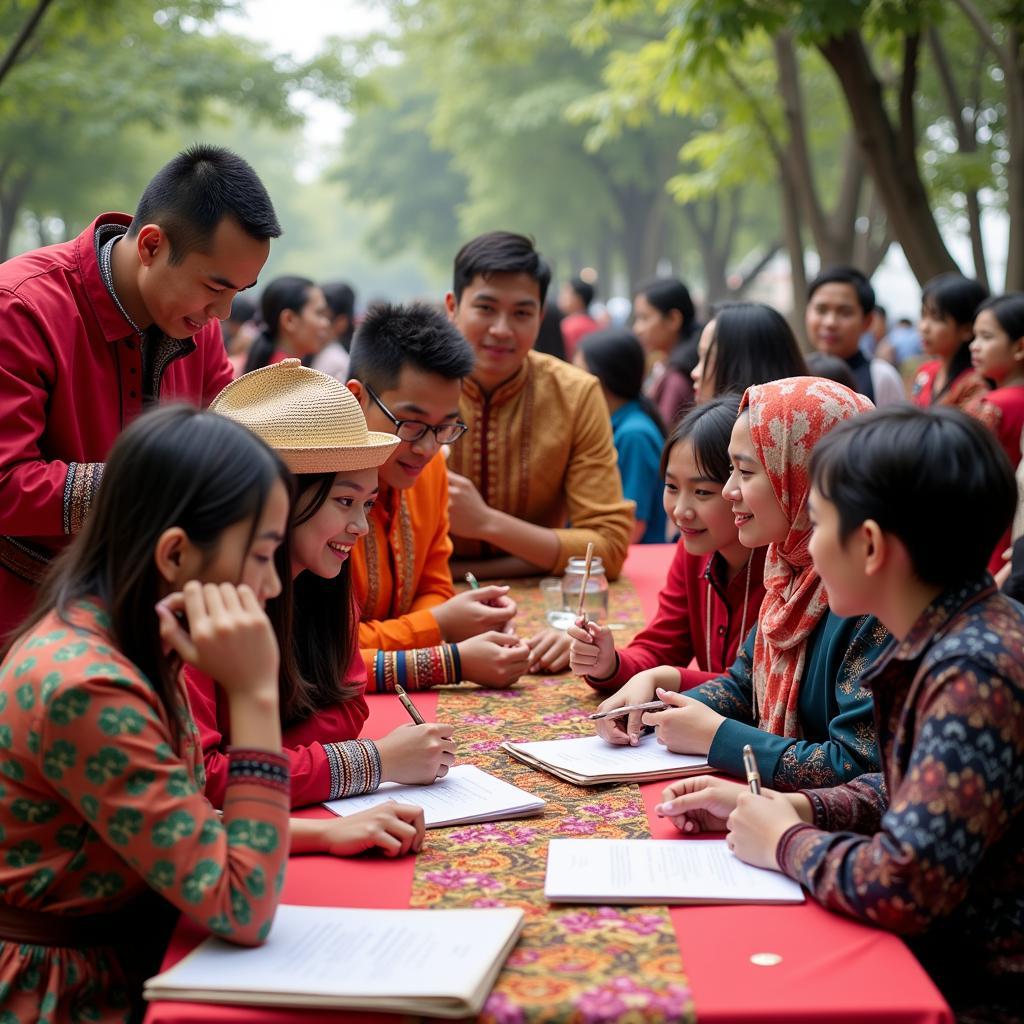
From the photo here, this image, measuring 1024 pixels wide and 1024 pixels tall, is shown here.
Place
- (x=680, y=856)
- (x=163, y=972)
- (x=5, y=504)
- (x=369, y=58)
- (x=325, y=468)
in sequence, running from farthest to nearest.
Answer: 1. (x=369, y=58)
2. (x=5, y=504)
3. (x=325, y=468)
4. (x=680, y=856)
5. (x=163, y=972)

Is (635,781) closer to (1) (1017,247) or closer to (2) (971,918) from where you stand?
(2) (971,918)

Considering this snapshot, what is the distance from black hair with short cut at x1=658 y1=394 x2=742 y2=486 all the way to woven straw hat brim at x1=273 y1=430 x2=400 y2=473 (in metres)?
0.73

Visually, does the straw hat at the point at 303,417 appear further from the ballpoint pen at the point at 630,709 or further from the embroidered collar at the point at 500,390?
the embroidered collar at the point at 500,390

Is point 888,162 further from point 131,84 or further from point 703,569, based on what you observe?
point 131,84

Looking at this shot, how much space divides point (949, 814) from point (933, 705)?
144 millimetres

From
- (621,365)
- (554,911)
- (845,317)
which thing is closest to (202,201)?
(554,911)

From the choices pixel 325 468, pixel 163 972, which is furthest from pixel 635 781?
pixel 163 972

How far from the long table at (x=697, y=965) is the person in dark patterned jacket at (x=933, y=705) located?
0.29 feet

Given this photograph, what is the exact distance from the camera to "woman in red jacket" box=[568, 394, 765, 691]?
285 cm

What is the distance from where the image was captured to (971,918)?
70.4 inches

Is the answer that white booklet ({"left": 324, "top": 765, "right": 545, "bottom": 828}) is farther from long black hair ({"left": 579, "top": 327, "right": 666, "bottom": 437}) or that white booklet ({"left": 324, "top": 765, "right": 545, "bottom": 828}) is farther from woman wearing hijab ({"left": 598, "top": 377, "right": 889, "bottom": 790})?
long black hair ({"left": 579, "top": 327, "right": 666, "bottom": 437})

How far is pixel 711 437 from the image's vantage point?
9.32 feet

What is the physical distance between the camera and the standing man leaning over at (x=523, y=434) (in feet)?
13.6

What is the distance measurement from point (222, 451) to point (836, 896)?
105cm
